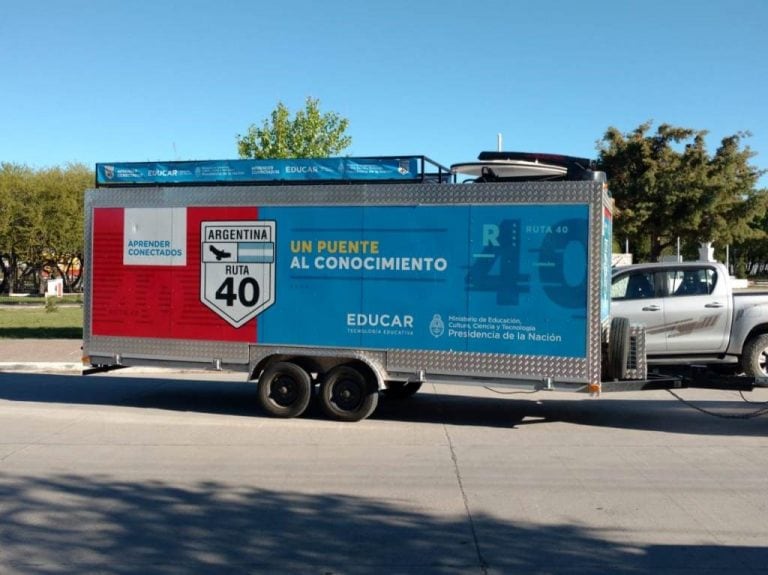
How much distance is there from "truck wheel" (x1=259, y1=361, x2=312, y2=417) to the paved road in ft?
0.83

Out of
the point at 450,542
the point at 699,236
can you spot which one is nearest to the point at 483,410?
the point at 450,542

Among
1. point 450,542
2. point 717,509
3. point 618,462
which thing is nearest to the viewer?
point 450,542

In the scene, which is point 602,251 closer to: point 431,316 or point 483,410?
point 431,316

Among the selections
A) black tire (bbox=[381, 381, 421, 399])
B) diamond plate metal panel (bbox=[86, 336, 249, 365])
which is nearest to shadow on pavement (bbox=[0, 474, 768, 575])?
diamond plate metal panel (bbox=[86, 336, 249, 365])

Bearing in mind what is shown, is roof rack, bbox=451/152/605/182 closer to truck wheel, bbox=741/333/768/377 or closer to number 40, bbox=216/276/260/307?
number 40, bbox=216/276/260/307

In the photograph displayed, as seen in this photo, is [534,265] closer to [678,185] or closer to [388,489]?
[388,489]

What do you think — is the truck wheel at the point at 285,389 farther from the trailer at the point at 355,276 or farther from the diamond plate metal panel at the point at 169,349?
the diamond plate metal panel at the point at 169,349

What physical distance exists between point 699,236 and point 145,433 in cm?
2174

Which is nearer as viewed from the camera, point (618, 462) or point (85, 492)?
point (85, 492)

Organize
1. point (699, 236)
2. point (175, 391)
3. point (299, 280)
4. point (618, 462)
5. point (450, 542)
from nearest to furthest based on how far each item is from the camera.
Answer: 1. point (450, 542)
2. point (618, 462)
3. point (299, 280)
4. point (175, 391)
5. point (699, 236)

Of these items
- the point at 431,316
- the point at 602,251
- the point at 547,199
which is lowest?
the point at 431,316

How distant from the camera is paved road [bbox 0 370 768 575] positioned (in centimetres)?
521

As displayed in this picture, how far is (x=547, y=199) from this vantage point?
8.91 m

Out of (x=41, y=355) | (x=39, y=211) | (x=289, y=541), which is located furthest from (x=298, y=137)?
(x=39, y=211)
